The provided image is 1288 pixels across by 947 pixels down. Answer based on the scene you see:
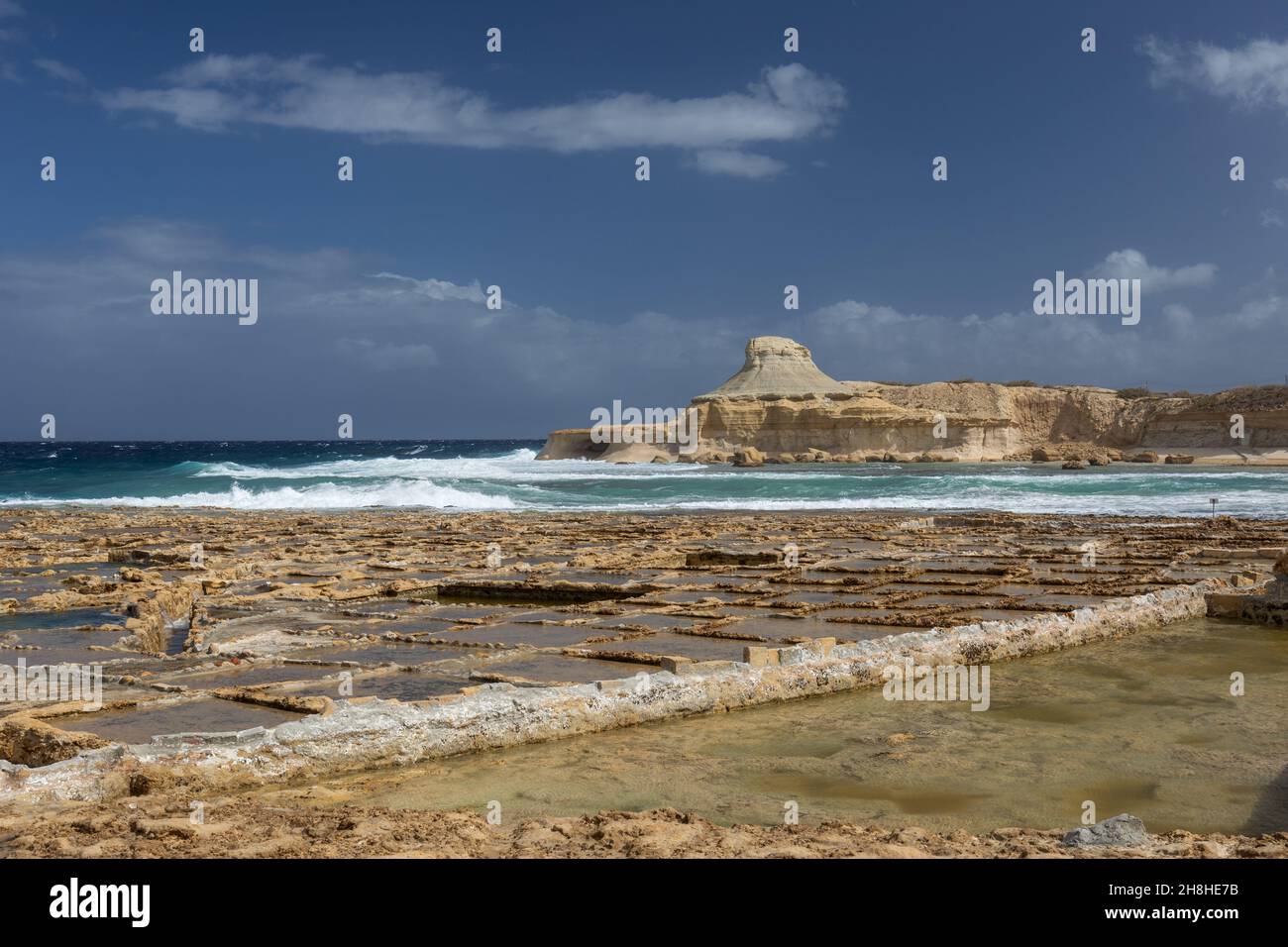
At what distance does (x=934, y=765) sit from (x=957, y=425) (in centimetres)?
7470

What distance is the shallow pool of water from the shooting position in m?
4.61

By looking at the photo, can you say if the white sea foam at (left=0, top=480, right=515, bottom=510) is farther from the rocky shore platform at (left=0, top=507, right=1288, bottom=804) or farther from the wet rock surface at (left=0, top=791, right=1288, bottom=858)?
the wet rock surface at (left=0, top=791, right=1288, bottom=858)

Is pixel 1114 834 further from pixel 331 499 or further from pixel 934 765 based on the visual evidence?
pixel 331 499

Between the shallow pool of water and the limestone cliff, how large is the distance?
200 feet

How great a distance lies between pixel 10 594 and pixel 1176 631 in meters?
12.9

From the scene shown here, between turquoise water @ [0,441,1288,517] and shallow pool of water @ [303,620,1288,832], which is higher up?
turquoise water @ [0,441,1288,517]

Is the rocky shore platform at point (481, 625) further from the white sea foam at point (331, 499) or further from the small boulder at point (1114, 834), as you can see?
the white sea foam at point (331, 499)

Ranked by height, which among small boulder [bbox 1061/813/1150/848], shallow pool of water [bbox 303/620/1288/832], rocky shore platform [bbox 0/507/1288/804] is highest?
small boulder [bbox 1061/813/1150/848]

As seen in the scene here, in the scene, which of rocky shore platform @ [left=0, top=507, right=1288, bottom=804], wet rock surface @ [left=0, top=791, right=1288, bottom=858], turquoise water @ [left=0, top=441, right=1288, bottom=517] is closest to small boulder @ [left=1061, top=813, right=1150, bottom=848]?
wet rock surface @ [left=0, top=791, right=1288, bottom=858]

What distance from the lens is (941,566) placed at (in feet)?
45.2

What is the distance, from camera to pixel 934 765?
Answer: 5.29 meters

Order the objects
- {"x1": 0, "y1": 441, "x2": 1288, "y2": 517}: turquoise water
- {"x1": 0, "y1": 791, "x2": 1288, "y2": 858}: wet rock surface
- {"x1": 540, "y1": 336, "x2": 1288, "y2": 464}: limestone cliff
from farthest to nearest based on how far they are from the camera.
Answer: {"x1": 540, "y1": 336, "x2": 1288, "y2": 464}: limestone cliff, {"x1": 0, "y1": 441, "x2": 1288, "y2": 517}: turquoise water, {"x1": 0, "y1": 791, "x2": 1288, "y2": 858}: wet rock surface
